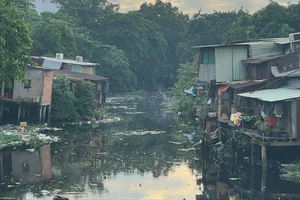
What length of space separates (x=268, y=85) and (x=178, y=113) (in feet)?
72.9

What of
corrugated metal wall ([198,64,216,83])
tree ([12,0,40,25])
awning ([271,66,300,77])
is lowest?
awning ([271,66,300,77])

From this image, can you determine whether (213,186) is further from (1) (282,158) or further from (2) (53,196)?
(2) (53,196)

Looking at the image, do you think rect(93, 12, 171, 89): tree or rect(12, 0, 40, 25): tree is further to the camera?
rect(93, 12, 171, 89): tree

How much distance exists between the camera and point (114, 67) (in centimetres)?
8106

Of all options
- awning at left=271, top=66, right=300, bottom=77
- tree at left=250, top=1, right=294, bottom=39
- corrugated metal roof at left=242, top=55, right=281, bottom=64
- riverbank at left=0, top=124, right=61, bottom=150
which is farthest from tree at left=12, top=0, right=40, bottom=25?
awning at left=271, top=66, right=300, bottom=77

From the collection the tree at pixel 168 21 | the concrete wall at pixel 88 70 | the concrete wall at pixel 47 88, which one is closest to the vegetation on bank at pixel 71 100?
the concrete wall at pixel 47 88

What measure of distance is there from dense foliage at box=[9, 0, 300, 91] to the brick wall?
59.6ft

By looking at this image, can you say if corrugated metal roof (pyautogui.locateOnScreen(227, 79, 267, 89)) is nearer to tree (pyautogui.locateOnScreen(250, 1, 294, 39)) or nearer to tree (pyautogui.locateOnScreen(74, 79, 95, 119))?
tree (pyautogui.locateOnScreen(74, 79, 95, 119))

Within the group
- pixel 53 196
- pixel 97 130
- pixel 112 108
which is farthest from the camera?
pixel 112 108

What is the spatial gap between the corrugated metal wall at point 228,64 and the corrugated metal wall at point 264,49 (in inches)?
32.0

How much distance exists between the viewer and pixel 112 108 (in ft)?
200

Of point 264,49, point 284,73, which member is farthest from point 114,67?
point 284,73

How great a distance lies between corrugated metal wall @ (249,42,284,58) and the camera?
3741 centimetres

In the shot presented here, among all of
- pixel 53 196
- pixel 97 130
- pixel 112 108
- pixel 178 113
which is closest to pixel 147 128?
pixel 97 130
